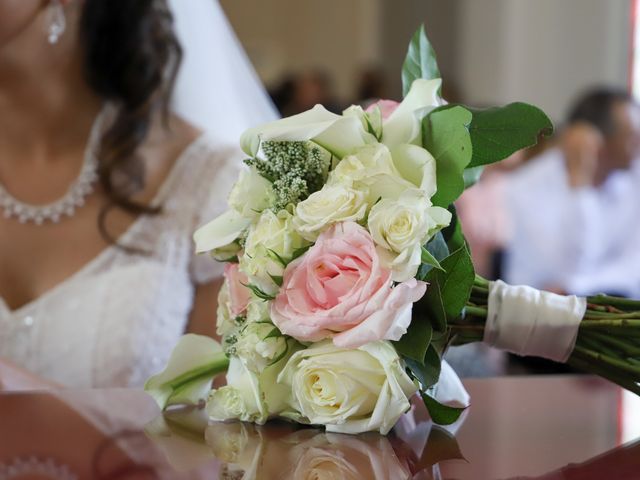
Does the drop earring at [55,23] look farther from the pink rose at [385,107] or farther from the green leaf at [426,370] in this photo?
the green leaf at [426,370]

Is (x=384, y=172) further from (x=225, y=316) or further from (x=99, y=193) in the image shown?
(x=99, y=193)

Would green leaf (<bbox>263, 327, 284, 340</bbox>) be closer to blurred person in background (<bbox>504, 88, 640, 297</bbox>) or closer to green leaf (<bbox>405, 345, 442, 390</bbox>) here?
green leaf (<bbox>405, 345, 442, 390</bbox>)

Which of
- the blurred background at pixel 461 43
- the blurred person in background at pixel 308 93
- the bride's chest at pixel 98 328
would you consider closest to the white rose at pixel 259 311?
the bride's chest at pixel 98 328

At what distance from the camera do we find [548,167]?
4191 millimetres

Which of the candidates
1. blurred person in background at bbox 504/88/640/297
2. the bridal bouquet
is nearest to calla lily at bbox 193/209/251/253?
the bridal bouquet

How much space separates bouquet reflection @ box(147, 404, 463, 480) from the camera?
0.58 metres

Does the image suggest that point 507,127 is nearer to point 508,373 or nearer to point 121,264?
point 121,264

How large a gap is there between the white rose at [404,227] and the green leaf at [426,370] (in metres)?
0.07

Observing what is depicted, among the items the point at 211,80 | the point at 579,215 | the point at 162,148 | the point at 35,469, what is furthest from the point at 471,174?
the point at 579,215

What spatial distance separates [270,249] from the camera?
2.15ft

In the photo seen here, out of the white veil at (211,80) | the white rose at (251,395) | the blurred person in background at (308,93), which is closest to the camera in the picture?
the white rose at (251,395)

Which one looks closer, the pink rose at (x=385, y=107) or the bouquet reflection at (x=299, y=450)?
the bouquet reflection at (x=299, y=450)

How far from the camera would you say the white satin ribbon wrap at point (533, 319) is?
72 centimetres

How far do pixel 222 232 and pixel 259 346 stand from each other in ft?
0.33
